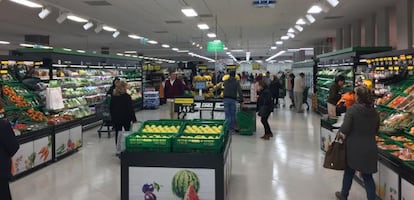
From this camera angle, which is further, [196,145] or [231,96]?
[231,96]

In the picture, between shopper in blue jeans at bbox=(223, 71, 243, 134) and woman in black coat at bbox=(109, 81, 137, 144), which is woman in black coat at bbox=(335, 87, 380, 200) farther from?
shopper in blue jeans at bbox=(223, 71, 243, 134)

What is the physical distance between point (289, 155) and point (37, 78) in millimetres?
6157

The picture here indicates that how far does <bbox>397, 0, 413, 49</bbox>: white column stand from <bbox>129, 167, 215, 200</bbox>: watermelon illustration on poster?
918 centimetres

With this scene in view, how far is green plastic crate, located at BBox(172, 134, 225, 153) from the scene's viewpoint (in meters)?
4.29

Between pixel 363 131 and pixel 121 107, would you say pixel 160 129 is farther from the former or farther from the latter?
pixel 121 107

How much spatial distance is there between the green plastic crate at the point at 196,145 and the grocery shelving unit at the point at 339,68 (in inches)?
254

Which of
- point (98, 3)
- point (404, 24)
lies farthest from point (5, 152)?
point (404, 24)

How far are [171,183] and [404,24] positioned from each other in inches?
381

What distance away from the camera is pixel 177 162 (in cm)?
430

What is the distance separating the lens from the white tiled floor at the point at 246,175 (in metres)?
5.38

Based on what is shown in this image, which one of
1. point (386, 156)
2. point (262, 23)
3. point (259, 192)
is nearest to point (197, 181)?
point (259, 192)

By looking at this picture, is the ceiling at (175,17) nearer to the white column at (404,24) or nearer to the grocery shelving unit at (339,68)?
the white column at (404,24)

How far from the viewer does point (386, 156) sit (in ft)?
15.4

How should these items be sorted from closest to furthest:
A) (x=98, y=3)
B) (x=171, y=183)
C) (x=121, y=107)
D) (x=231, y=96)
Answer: (x=171, y=183)
(x=121, y=107)
(x=231, y=96)
(x=98, y=3)
